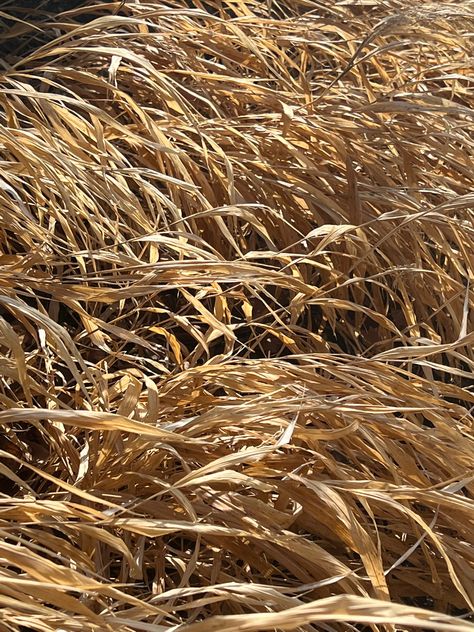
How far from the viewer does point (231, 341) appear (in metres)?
1.06

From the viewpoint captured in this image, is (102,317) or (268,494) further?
(102,317)

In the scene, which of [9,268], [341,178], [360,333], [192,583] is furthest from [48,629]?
[341,178]

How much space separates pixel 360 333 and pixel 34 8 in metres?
0.71

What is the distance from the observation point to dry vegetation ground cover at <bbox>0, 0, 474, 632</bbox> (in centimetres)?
83

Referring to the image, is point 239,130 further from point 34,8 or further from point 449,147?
point 34,8

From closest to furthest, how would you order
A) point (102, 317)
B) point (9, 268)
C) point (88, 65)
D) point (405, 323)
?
1. point (9, 268)
2. point (102, 317)
3. point (405, 323)
4. point (88, 65)

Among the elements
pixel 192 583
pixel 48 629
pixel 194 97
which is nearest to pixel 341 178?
pixel 194 97

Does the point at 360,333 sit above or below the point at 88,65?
below

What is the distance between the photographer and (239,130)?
1.39 meters

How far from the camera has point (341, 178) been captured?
4.53 ft

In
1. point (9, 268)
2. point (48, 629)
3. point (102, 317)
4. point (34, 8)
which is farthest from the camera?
point (34, 8)

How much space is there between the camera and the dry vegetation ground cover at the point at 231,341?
83 cm

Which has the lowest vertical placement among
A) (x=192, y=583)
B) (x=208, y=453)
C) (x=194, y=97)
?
(x=192, y=583)

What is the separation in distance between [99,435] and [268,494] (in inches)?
6.1
